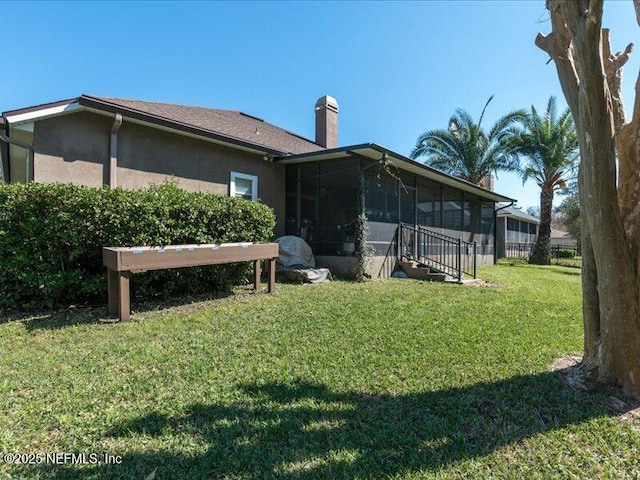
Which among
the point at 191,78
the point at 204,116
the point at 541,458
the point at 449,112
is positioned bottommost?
the point at 541,458

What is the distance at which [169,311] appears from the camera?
508cm

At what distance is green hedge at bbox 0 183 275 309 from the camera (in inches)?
182

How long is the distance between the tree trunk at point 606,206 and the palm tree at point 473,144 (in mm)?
16061

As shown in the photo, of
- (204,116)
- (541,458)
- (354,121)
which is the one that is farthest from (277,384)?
(354,121)

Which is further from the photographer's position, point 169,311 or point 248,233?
point 248,233

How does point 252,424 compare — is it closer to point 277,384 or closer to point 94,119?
point 277,384

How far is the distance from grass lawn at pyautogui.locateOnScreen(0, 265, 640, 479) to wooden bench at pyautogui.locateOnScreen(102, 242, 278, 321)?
1.33 ft

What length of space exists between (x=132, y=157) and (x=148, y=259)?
3.29 meters

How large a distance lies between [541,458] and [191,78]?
13.5m

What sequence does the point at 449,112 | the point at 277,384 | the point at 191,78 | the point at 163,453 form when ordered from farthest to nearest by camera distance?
the point at 449,112 → the point at 191,78 → the point at 277,384 → the point at 163,453

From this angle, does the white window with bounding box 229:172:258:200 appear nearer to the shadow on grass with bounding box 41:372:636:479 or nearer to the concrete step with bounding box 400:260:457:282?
the concrete step with bounding box 400:260:457:282

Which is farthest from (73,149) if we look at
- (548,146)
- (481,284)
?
(548,146)

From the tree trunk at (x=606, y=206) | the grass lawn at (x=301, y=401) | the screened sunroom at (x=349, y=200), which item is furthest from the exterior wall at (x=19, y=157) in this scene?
the tree trunk at (x=606, y=206)

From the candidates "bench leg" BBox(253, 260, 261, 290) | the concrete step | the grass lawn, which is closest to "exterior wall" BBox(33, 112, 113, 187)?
the grass lawn
